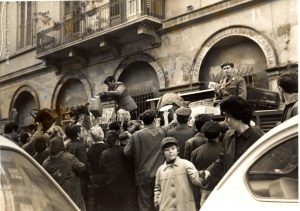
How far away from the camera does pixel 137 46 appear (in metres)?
13.9

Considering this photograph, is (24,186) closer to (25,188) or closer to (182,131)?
(25,188)

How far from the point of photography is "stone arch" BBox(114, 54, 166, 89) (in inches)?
507

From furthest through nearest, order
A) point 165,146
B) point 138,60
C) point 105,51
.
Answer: point 105,51
point 138,60
point 165,146

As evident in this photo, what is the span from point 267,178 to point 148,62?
37.2 feet

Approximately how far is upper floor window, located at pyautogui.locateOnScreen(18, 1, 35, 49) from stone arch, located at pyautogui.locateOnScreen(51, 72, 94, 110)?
200cm

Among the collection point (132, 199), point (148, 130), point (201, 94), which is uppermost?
point (201, 94)

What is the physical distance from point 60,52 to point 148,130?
11.3 metres

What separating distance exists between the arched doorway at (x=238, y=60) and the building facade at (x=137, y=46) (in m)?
0.03

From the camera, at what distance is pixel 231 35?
11250mm

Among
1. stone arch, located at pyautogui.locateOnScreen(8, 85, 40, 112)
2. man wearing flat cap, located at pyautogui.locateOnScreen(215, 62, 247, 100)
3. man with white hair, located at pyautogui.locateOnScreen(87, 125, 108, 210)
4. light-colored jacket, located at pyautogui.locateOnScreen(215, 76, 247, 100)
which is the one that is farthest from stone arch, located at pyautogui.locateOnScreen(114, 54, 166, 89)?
man with white hair, located at pyautogui.locateOnScreen(87, 125, 108, 210)

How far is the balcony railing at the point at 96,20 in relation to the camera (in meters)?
13.1

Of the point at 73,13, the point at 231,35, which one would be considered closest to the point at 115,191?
the point at 231,35

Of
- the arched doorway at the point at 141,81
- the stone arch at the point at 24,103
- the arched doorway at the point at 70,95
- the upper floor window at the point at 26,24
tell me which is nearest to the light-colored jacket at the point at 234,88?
the arched doorway at the point at 141,81

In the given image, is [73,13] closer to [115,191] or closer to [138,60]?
[138,60]
